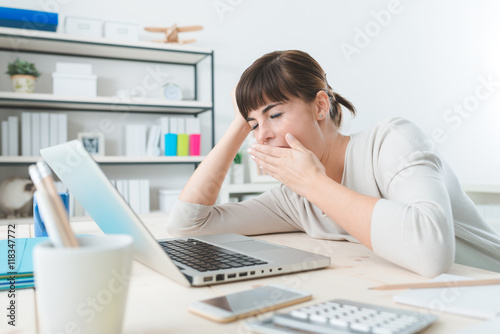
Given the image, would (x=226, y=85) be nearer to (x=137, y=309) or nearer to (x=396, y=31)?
(x=396, y=31)

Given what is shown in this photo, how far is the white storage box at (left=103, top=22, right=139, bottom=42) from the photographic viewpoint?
8.85ft

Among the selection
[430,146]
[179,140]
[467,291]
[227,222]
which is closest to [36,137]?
[179,140]

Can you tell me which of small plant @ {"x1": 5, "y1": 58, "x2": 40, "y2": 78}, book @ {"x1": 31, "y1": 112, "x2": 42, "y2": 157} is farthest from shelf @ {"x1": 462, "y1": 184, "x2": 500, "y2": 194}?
small plant @ {"x1": 5, "y1": 58, "x2": 40, "y2": 78}

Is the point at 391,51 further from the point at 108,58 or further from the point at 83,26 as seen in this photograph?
the point at 83,26

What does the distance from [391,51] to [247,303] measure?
12.0ft

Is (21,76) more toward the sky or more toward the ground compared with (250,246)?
more toward the sky

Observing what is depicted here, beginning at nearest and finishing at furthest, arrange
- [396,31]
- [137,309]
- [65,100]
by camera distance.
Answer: [137,309], [65,100], [396,31]

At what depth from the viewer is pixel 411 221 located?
2.39 ft

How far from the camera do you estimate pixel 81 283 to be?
35 centimetres

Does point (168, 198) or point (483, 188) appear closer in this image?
point (483, 188)

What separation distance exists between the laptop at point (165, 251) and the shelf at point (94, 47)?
6.66 feet

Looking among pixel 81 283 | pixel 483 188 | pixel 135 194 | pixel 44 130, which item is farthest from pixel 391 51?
pixel 81 283

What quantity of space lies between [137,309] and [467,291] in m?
0.41

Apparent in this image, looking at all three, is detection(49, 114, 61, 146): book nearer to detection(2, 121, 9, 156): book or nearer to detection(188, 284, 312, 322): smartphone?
detection(2, 121, 9, 156): book
